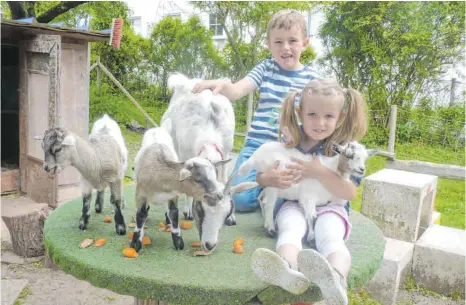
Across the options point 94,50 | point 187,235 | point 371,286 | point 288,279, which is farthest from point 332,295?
point 94,50

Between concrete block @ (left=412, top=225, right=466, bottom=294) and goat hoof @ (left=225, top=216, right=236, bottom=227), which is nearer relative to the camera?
goat hoof @ (left=225, top=216, right=236, bottom=227)

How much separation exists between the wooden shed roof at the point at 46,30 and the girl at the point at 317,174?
3.59 meters

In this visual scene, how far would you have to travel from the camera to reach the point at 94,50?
888 centimetres

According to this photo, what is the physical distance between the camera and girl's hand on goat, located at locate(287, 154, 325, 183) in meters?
2.01

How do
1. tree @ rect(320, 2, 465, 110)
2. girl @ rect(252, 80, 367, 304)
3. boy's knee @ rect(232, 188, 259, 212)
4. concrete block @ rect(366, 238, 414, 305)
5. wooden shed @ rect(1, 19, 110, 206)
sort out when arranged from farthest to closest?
tree @ rect(320, 2, 465, 110), wooden shed @ rect(1, 19, 110, 206), concrete block @ rect(366, 238, 414, 305), boy's knee @ rect(232, 188, 259, 212), girl @ rect(252, 80, 367, 304)

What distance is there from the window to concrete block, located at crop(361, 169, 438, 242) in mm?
5324

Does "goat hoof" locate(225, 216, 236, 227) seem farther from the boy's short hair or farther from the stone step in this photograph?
the stone step

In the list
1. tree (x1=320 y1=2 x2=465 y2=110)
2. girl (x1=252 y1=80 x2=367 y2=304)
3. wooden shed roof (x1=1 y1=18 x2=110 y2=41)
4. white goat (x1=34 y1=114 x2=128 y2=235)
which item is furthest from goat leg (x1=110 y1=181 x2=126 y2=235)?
tree (x1=320 y1=2 x2=465 y2=110)

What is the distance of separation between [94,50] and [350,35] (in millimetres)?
4710

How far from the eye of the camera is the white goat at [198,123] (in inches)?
89.0

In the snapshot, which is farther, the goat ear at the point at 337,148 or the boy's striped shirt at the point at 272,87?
the boy's striped shirt at the point at 272,87

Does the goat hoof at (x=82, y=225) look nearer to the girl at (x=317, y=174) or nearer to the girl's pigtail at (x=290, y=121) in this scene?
the girl at (x=317, y=174)

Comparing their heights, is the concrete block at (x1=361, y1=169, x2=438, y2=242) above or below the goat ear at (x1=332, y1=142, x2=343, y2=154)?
below

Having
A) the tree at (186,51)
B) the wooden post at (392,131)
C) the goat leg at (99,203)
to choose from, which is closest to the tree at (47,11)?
the tree at (186,51)
